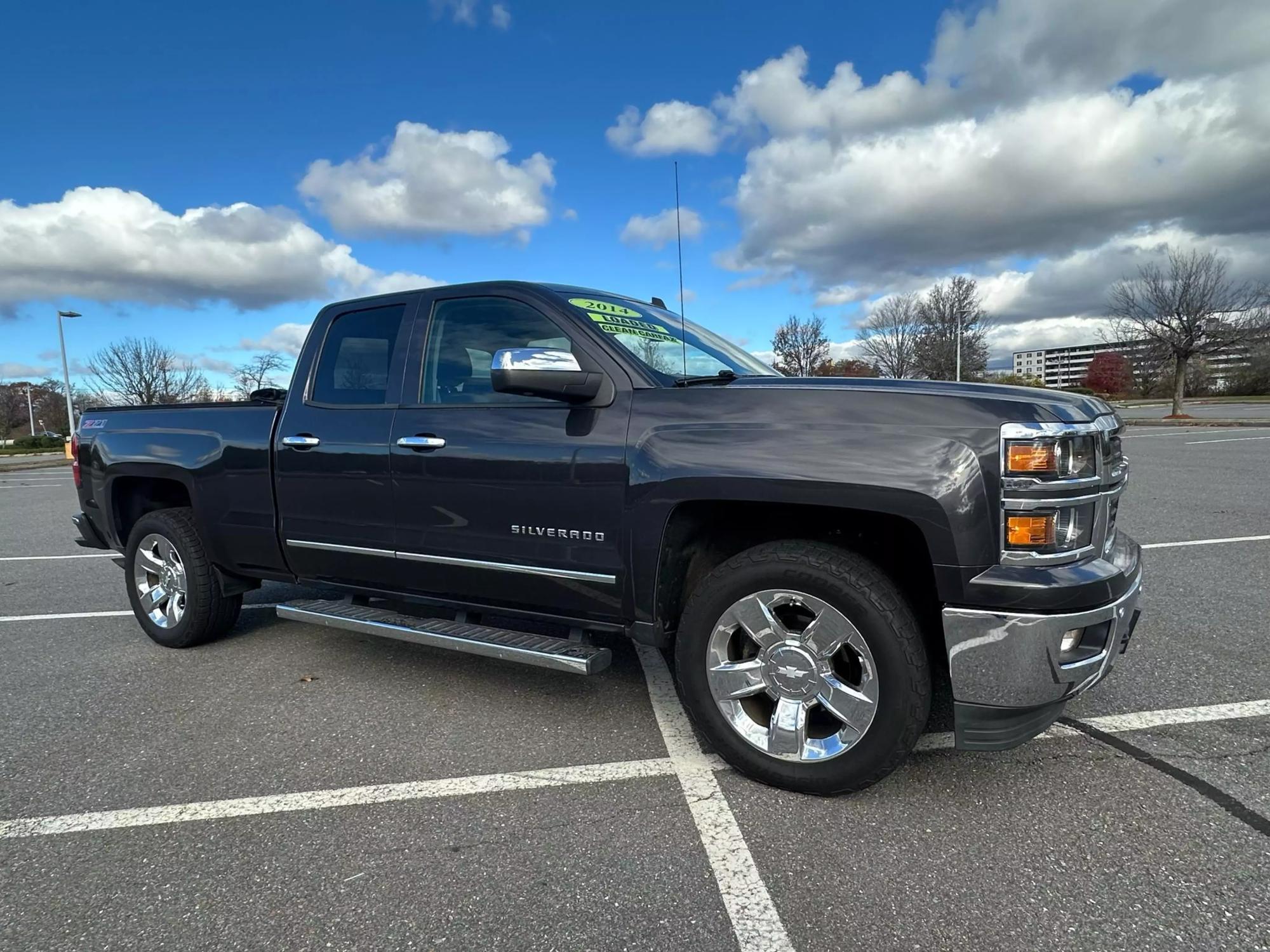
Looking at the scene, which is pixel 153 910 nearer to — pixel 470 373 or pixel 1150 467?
pixel 470 373

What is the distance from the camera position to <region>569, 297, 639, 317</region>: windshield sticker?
3.32 m

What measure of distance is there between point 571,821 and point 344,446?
6.75 ft

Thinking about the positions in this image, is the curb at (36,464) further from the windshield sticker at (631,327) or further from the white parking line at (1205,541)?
the white parking line at (1205,541)

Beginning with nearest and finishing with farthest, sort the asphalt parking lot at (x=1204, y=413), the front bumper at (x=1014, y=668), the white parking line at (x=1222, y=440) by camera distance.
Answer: the front bumper at (x=1014, y=668)
the white parking line at (x=1222, y=440)
the asphalt parking lot at (x=1204, y=413)

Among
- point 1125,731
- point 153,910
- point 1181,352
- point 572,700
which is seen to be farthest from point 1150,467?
point 1181,352

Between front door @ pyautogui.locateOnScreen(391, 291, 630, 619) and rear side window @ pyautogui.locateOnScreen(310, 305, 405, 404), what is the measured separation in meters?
0.23

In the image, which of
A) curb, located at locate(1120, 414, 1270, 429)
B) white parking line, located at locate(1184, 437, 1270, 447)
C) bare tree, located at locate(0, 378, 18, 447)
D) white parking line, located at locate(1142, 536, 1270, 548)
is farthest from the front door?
bare tree, located at locate(0, 378, 18, 447)

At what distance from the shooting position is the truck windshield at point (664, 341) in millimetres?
3166

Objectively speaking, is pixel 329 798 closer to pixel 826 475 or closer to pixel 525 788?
pixel 525 788

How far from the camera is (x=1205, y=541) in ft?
20.7

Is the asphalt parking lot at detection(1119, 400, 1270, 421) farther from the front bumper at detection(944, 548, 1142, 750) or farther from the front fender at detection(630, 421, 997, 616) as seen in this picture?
the front fender at detection(630, 421, 997, 616)

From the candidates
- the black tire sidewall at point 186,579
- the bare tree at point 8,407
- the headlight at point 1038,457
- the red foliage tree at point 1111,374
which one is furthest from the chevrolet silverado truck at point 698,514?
the bare tree at point 8,407

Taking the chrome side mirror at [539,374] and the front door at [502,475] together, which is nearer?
the chrome side mirror at [539,374]

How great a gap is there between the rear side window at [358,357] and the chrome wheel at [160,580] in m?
1.41
